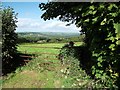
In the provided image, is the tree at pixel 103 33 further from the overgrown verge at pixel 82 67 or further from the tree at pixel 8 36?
the tree at pixel 8 36

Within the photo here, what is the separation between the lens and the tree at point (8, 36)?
22.6 meters

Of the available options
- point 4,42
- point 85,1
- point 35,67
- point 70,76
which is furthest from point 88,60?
point 85,1

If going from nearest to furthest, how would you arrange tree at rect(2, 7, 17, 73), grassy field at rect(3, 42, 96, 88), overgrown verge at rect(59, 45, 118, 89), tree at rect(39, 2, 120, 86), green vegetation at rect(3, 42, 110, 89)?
tree at rect(39, 2, 120, 86) → overgrown verge at rect(59, 45, 118, 89) → green vegetation at rect(3, 42, 110, 89) → grassy field at rect(3, 42, 96, 88) → tree at rect(2, 7, 17, 73)

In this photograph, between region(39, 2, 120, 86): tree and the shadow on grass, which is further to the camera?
the shadow on grass

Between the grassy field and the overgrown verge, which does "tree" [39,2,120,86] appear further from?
the grassy field

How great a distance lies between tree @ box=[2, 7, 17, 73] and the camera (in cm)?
2259

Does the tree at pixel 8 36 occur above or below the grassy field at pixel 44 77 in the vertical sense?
above

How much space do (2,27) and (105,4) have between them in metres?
Result: 10.2

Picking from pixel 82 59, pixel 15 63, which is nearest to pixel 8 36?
pixel 15 63

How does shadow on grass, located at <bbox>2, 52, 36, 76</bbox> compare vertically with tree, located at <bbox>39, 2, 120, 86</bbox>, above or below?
below

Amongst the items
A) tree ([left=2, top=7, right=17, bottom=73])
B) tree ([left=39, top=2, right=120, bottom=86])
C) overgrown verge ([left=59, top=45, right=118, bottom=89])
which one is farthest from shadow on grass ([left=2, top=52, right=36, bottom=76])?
tree ([left=39, top=2, right=120, bottom=86])

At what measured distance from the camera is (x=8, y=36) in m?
23.0

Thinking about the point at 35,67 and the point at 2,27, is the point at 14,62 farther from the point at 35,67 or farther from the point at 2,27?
the point at 2,27

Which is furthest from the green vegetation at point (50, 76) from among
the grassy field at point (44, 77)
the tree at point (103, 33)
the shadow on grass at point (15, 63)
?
the tree at point (103, 33)
